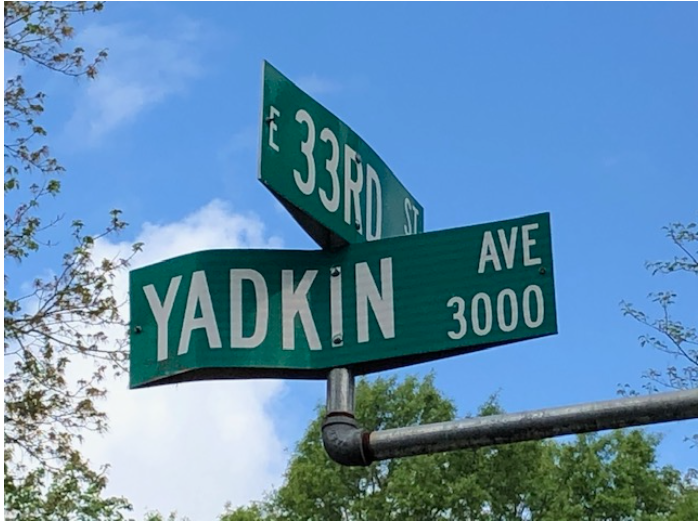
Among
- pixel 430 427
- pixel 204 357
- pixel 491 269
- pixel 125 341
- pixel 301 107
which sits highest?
pixel 125 341

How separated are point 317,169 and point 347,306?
0.39 metres

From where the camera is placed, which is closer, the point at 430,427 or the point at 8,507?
the point at 430,427

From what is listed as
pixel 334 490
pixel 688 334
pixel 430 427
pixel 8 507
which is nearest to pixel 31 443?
pixel 8 507

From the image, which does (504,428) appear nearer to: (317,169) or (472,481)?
(317,169)

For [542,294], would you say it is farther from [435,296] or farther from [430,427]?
[430,427]

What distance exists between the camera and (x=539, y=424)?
2449 mm

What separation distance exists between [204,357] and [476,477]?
16308mm

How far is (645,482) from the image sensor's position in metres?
19.4

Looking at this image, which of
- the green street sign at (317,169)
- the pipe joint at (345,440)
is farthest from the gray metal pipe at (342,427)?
the green street sign at (317,169)

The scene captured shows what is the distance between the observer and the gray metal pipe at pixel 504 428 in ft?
7.77

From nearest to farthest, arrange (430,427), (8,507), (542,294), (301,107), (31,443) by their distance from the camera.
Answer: (430,427), (542,294), (301,107), (31,443), (8,507)

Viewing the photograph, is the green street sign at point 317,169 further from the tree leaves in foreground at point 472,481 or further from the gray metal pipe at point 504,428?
the tree leaves in foreground at point 472,481

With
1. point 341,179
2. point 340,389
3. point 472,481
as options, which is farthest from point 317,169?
point 472,481

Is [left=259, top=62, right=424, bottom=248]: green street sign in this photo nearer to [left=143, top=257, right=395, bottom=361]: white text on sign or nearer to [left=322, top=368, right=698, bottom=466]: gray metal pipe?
[left=143, top=257, right=395, bottom=361]: white text on sign
